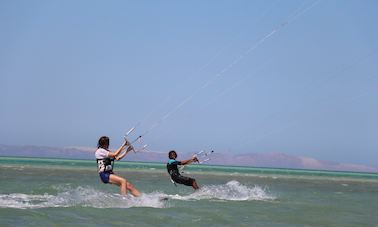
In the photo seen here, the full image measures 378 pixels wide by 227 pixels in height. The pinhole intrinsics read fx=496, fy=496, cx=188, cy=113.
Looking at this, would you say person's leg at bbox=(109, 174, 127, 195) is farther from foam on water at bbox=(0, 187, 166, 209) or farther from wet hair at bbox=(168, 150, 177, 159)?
wet hair at bbox=(168, 150, 177, 159)

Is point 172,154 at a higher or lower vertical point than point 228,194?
higher

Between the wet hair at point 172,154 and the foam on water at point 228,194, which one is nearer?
the foam on water at point 228,194

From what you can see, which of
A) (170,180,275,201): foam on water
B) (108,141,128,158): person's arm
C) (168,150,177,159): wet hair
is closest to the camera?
(108,141,128,158): person's arm

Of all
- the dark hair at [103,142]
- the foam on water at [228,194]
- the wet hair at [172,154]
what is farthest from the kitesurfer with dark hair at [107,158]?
the wet hair at [172,154]

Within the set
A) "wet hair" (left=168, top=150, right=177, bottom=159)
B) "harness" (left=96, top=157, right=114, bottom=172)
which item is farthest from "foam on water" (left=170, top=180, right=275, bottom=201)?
"harness" (left=96, top=157, right=114, bottom=172)

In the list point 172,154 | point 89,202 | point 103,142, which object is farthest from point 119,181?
point 172,154

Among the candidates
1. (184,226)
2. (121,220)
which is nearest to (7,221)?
(121,220)

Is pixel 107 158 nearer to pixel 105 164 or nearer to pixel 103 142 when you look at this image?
pixel 105 164

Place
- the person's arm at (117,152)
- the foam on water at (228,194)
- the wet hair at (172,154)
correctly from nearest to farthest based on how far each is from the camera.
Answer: the person's arm at (117,152) → the foam on water at (228,194) → the wet hair at (172,154)

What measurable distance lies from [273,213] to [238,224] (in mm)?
3192

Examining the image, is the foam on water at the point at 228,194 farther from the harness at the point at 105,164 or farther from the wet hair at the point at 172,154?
the harness at the point at 105,164

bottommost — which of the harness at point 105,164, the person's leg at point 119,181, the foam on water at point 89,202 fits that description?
the foam on water at point 89,202

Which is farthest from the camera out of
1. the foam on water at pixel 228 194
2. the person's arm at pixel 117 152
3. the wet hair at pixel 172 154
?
the wet hair at pixel 172 154

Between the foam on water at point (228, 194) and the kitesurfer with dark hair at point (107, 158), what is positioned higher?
the kitesurfer with dark hair at point (107, 158)
